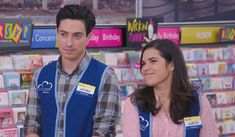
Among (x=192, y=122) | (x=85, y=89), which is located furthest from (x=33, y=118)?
(x=192, y=122)

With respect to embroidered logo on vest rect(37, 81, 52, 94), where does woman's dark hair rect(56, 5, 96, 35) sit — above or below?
above

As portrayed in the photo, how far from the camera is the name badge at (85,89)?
94.3 inches

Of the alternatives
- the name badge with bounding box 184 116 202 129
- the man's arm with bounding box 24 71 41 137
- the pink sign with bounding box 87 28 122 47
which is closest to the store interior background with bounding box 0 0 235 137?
the pink sign with bounding box 87 28 122 47

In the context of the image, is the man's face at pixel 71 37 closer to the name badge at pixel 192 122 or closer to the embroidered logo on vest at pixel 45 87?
the embroidered logo on vest at pixel 45 87

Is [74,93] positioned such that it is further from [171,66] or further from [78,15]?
[171,66]

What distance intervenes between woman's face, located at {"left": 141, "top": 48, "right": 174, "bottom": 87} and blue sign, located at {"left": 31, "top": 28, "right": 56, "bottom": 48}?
5.77 ft

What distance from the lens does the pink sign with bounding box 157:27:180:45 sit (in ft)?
15.9

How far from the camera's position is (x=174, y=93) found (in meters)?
2.54

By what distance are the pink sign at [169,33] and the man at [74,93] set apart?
2.45m

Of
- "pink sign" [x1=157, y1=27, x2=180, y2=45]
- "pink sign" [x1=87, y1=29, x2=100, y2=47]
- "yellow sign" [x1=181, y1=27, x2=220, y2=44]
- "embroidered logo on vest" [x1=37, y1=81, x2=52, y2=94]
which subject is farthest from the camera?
"yellow sign" [x1=181, y1=27, x2=220, y2=44]

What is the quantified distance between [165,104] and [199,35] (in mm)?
2790

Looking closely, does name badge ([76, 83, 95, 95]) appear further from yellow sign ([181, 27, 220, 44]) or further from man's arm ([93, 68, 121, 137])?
yellow sign ([181, 27, 220, 44])

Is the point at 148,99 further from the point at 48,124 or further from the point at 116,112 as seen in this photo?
the point at 48,124

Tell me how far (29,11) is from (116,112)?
265 cm
